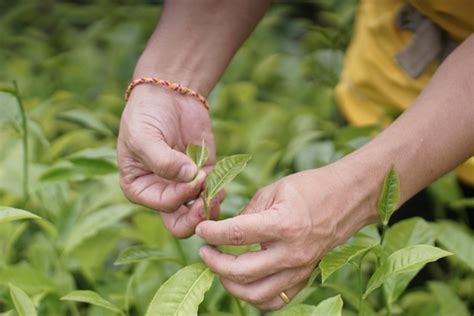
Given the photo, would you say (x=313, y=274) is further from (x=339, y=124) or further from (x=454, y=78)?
(x=339, y=124)

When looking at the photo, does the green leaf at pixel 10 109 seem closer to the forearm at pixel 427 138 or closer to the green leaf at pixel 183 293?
the green leaf at pixel 183 293

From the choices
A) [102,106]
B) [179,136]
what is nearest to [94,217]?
[179,136]

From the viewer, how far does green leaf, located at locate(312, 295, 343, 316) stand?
3.74 feet

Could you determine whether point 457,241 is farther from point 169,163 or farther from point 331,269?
point 169,163

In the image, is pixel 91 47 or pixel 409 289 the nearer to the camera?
pixel 409 289

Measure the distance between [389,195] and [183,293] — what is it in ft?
1.01

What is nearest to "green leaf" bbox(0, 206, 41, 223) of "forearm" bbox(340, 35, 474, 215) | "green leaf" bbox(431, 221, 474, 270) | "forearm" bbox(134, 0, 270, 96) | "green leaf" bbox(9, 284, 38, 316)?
"green leaf" bbox(9, 284, 38, 316)

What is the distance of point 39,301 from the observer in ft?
4.84

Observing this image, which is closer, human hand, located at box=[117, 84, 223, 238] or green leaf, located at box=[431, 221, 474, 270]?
human hand, located at box=[117, 84, 223, 238]

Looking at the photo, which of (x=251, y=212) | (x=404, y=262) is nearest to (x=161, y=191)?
(x=251, y=212)

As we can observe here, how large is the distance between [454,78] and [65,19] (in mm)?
2467

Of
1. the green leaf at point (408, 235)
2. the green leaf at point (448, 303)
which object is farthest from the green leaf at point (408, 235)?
the green leaf at point (448, 303)

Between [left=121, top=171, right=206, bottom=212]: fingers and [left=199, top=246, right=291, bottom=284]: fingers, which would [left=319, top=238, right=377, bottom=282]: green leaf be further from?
[left=121, top=171, right=206, bottom=212]: fingers

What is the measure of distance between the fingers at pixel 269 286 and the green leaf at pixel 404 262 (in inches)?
3.9
